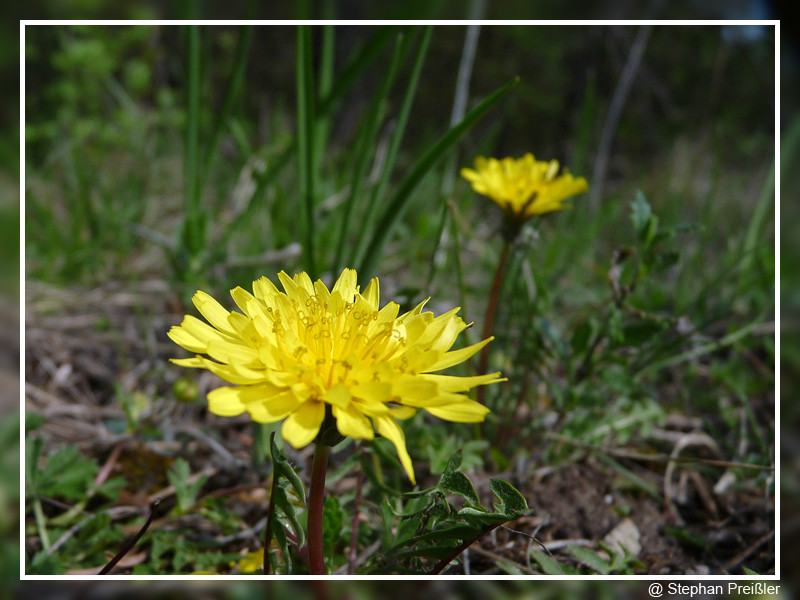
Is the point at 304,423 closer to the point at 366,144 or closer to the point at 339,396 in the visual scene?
the point at 339,396

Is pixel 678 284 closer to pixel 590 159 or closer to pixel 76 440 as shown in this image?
pixel 590 159

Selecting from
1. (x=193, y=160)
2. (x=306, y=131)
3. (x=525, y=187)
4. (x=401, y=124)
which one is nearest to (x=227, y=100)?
(x=193, y=160)

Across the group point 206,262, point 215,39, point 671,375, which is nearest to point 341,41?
point 215,39

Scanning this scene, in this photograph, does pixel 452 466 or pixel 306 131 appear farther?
pixel 306 131

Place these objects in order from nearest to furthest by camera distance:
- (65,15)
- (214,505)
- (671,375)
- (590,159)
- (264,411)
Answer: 1. (264,411)
2. (214,505)
3. (65,15)
4. (671,375)
5. (590,159)

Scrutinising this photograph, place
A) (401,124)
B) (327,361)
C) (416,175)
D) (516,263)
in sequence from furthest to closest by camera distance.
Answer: (516,263) < (401,124) < (416,175) < (327,361)

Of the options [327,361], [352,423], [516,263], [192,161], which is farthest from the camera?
[192,161]
